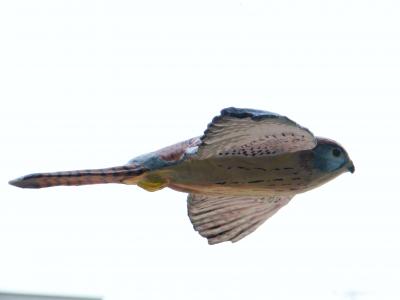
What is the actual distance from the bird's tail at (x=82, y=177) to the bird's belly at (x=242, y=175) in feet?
0.18

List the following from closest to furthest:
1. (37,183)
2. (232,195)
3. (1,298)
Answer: (37,183) → (232,195) → (1,298)

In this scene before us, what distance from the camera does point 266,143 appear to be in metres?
0.93

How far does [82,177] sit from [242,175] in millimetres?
210

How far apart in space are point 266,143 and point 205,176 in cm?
9

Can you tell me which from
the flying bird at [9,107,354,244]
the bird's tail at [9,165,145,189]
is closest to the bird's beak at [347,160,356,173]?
the flying bird at [9,107,354,244]

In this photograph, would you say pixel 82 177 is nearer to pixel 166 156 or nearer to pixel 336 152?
pixel 166 156

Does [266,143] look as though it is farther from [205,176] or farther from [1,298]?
[1,298]

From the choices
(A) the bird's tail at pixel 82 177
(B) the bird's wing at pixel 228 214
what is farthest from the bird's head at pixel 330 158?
(A) the bird's tail at pixel 82 177

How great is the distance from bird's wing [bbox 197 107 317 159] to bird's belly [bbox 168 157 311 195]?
1 centimetres

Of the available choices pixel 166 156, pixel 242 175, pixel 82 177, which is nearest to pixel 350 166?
pixel 242 175

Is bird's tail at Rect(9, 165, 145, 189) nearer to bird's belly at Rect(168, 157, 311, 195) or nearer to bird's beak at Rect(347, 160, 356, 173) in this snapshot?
bird's belly at Rect(168, 157, 311, 195)

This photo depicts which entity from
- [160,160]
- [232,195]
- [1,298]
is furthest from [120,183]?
[1,298]

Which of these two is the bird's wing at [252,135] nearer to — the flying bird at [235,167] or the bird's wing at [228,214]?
the flying bird at [235,167]

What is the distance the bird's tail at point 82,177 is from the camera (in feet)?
2.93
